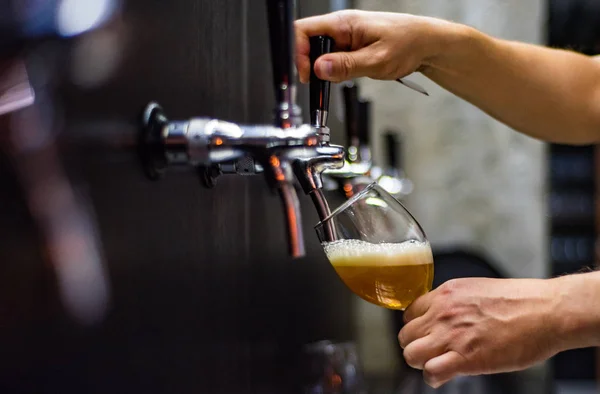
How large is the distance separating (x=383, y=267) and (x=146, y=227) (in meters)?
0.28

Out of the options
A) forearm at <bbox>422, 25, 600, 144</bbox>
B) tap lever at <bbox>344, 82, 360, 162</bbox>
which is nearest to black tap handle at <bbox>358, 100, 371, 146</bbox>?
tap lever at <bbox>344, 82, 360, 162</bbox>

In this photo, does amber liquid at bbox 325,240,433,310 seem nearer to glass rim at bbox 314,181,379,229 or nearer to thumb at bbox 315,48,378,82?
glass rim at bbox 314,181,379,229

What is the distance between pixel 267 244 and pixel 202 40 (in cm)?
46

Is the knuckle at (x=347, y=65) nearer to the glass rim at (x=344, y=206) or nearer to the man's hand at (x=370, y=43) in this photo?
the man's hand at (x=370, y=43)

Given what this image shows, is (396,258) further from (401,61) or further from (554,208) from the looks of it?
(554,208)

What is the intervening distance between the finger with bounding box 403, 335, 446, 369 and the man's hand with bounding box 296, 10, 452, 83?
1.16ft

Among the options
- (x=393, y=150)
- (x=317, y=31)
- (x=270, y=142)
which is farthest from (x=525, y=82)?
(x=393, y=150)

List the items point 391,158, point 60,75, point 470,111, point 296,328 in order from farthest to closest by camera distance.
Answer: point 470,111, point 391,158, point 296,328, point 60,75

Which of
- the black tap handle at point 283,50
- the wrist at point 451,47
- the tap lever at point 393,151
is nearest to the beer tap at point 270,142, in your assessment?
the black tap handle at point 283,50

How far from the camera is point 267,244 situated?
1206mm

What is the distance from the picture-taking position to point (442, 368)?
2.84 ft

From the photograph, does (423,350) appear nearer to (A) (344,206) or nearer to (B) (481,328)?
(B) (481,328)

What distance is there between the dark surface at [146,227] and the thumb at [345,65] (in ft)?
0.46

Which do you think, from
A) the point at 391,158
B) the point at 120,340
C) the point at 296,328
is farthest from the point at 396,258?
the point at 391,158
